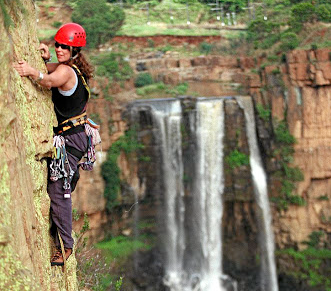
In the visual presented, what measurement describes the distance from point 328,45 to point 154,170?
8.97 metres

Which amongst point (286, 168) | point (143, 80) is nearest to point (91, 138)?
point (286, 168)

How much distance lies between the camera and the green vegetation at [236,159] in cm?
1969

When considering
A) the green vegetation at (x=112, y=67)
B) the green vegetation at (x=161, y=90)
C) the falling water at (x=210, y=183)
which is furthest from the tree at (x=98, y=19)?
the falling water at (x=210, y=183)

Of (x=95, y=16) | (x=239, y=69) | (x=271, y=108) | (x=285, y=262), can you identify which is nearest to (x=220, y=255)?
(x=285, y=262)

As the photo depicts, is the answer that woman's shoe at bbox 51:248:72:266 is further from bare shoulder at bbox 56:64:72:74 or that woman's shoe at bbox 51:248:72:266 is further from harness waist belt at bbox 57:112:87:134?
bare shoulder at bbox 56:64:72:74

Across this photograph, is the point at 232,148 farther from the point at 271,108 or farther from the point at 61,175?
the point at 61,175

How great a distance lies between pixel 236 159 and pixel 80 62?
1617 centimetres

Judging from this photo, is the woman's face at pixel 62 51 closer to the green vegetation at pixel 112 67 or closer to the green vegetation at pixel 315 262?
the green vegetation at pixel 112 67

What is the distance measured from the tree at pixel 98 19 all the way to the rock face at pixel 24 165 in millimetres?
19499

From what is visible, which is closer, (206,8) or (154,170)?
(154,170)

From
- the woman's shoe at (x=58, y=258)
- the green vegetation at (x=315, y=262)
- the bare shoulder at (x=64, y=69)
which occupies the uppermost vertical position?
the bare shoulder at (x=64, y=69)

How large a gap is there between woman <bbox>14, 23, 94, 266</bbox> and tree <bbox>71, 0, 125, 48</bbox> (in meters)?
19.2

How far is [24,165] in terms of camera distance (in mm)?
3131

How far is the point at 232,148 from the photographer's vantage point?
1989 centimetres
